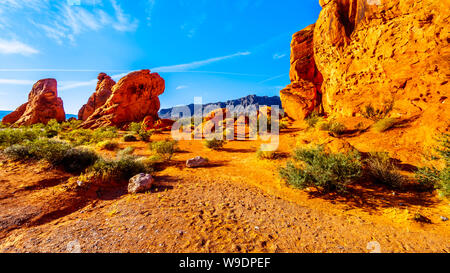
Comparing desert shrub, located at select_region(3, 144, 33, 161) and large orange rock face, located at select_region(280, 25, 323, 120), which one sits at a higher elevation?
large orange rock face, located at select_region(280, 25, 323, 120)

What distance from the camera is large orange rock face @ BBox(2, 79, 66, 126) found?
94.3ft

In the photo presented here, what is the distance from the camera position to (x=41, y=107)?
29781mm

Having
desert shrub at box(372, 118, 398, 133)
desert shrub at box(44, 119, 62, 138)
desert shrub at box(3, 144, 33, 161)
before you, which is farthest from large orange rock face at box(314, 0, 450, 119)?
desert shrub at box(44, 119, 62, 138)

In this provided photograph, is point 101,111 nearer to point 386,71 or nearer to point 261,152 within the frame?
point 261,152

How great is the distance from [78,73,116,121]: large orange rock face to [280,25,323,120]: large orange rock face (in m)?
37.0

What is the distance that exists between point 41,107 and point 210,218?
4477cm

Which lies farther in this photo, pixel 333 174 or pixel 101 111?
pixel 101 111

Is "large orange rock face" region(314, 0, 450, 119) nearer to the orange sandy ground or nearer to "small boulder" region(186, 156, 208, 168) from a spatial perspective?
the orange sandy ground

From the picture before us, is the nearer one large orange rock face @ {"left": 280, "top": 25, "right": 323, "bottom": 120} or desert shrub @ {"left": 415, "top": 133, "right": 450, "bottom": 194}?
desert shrub @ {"left": 415, "top": 133, "right": 450, "bottom": 194}

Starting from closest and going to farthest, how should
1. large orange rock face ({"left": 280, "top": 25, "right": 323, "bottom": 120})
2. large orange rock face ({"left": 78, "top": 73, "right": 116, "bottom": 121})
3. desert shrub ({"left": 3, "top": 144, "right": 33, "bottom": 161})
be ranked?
desert shrub ({"left": 3, "top": 144, "right": 33, "bottom": 161}) → large orange rock face ({"left": 280, "top": 25, "right": 323, "bottom": 120}) → large orange rock face ({"left": 78, "top": 73, "right": 116, "bottom": 121})

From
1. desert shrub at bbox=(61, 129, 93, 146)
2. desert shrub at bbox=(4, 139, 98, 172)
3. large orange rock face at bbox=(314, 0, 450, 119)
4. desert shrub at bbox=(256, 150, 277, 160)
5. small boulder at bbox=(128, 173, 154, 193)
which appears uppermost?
large orange rock face at bbox=(314, 0, 450, 119)
